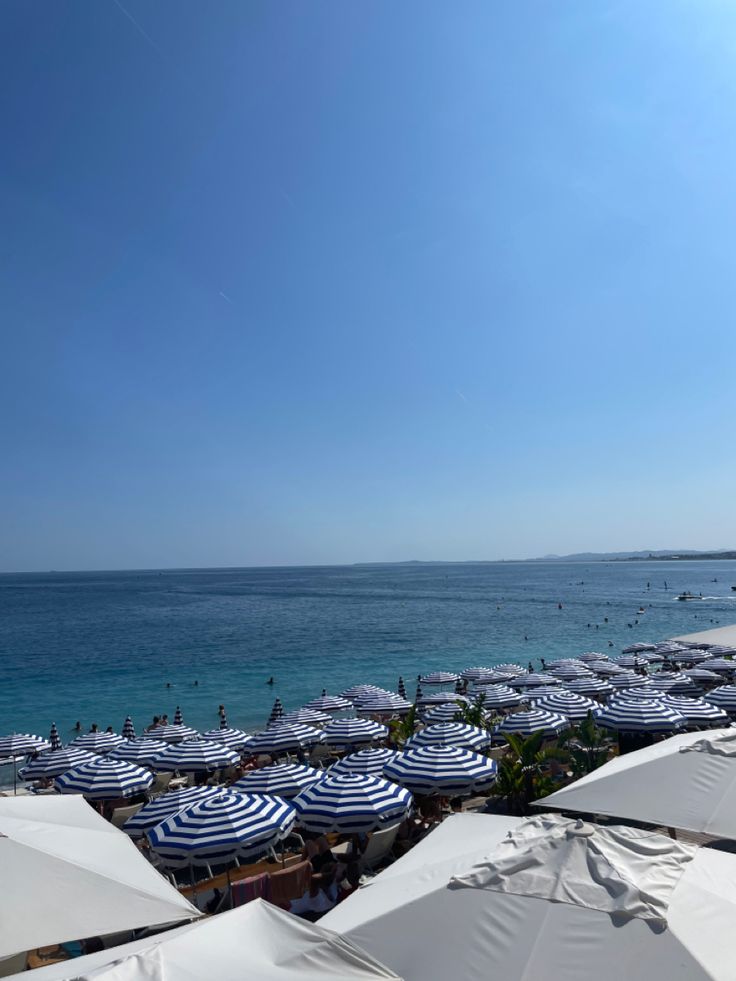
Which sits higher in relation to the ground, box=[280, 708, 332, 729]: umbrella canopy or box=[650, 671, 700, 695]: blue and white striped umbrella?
box=[650, 671, 700, 695]: blue and white striped umbrella

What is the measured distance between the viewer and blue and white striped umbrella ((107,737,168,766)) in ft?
52.2

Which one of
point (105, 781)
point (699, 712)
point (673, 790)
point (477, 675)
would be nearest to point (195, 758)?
point (105, 781)

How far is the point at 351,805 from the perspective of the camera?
9594 millimetres

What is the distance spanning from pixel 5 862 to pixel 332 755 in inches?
526

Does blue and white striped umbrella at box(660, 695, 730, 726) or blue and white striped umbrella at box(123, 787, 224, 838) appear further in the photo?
blue and white striped umbrella at box(660, 695, 730, 726)

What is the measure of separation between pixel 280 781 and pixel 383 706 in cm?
985

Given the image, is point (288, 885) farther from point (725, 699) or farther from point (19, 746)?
point (725, 699)

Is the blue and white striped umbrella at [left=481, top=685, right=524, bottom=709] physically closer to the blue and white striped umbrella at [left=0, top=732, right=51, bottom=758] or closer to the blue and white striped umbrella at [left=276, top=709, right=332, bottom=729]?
the blue and white striped umbrella at [left=276, top=709, right=332, bottom=729]

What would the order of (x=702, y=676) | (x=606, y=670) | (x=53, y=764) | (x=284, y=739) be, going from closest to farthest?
1. (x=53, y=764)
2. (x=284, y=739)
3. (x=702, y=676)
4. (x=606, y=670)

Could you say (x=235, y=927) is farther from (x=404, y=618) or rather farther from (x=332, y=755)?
(x=404, y=618)

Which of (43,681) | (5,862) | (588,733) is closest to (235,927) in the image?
(5,862)

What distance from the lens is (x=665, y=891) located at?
4098mm

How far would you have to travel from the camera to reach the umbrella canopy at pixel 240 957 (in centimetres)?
360

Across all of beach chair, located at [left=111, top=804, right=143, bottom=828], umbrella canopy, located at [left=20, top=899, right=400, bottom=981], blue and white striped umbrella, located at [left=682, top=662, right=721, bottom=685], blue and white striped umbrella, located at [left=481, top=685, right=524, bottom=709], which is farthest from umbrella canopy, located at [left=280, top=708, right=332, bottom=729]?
umbrella canopy, located at [left=20, top=899, right=400, bottom=981]
